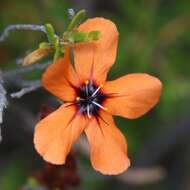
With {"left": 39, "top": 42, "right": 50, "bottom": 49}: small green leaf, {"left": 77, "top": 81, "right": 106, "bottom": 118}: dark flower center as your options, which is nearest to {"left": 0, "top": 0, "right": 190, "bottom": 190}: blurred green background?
{"left": 77, "top": 81, "right": 106, "bottom": 118}: dark flower center

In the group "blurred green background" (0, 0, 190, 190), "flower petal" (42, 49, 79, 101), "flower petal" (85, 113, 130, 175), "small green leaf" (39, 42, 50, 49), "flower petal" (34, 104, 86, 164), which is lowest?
"blurred green background" (0, 0, 190, 190)

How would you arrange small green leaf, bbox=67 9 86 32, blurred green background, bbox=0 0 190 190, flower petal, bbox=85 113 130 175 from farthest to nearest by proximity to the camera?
blurred green background, bbox=0 0 190 190
flower petal, bbox=85 113 130 175
small green leaf, bbox=67 9 86 32

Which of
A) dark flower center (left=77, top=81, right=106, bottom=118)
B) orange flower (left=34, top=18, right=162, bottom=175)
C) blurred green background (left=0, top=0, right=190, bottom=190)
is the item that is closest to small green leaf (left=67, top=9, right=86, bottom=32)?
orange flower (left=34, top=18, right=162, bottom=175)

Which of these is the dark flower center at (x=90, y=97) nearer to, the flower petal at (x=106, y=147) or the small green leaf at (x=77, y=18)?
the flower petal at (x=106, y=147)

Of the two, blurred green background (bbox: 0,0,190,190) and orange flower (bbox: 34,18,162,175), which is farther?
→ blurred green background (bbox: 0,0,190,190)

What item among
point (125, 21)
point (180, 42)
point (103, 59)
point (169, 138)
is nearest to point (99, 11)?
point (125, 21)

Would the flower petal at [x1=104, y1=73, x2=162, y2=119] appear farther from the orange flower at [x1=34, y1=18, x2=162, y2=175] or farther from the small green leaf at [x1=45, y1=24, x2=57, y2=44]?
the small green leaf at [x1=45, y1=24, x2=57, y2=44]

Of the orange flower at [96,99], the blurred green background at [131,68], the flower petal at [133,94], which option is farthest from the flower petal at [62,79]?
the blurred green background at [131,68]

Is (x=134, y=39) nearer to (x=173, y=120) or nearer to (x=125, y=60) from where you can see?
(x=125, y=60)

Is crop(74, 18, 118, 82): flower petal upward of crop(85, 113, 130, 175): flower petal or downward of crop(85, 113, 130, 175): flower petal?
upward

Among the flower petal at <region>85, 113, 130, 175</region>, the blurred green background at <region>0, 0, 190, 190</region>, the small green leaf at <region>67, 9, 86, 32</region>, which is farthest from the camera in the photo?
the blurred green background at <region>0, 0, 190, 190</region>
